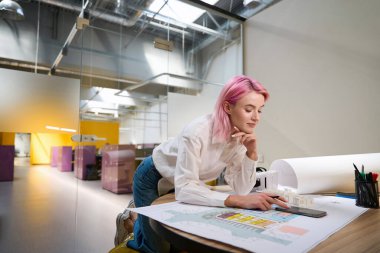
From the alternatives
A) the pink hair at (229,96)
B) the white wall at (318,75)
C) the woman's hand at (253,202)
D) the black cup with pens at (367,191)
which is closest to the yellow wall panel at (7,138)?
the pink hair at (229,96)

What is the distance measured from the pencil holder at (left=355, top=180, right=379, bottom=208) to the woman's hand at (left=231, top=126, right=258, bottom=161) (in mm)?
431

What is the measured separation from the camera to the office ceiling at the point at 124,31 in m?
2.14

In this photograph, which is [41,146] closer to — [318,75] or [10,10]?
[10,10]

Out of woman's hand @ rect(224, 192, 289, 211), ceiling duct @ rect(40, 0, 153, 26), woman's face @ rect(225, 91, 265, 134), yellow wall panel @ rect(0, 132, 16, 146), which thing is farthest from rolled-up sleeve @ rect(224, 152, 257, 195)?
ceiling duct @ rect(40, 0, 153, 26)

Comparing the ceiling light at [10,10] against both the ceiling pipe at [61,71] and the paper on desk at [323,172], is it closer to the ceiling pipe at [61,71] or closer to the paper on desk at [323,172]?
the ceiling pipe at [61,71]

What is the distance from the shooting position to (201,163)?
109 cm

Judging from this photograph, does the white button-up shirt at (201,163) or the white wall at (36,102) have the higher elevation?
the white wall at (36,102)

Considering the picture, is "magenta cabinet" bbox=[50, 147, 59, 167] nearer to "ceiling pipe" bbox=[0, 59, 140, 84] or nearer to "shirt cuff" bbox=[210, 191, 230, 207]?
"ceiling pipe" bbox=[0, 59, 140, 84]

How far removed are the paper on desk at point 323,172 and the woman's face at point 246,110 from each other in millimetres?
410

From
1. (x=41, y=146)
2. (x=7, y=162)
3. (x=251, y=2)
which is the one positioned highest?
(x=251, y=2)

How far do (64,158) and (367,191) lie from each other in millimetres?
2191

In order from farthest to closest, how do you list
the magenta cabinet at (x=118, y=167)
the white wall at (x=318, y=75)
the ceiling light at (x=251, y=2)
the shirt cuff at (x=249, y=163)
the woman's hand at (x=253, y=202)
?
the ceiling light at (x=251, y=2), the magenta cabinet at (x=118, y=167), the white wall at (x=318, y=75), the shirt cuff at (x=249, y=163), the woman's hand at (x=253, y=202)

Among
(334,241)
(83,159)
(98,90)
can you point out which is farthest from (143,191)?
(98,90)

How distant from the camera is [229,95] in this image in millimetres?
1066
